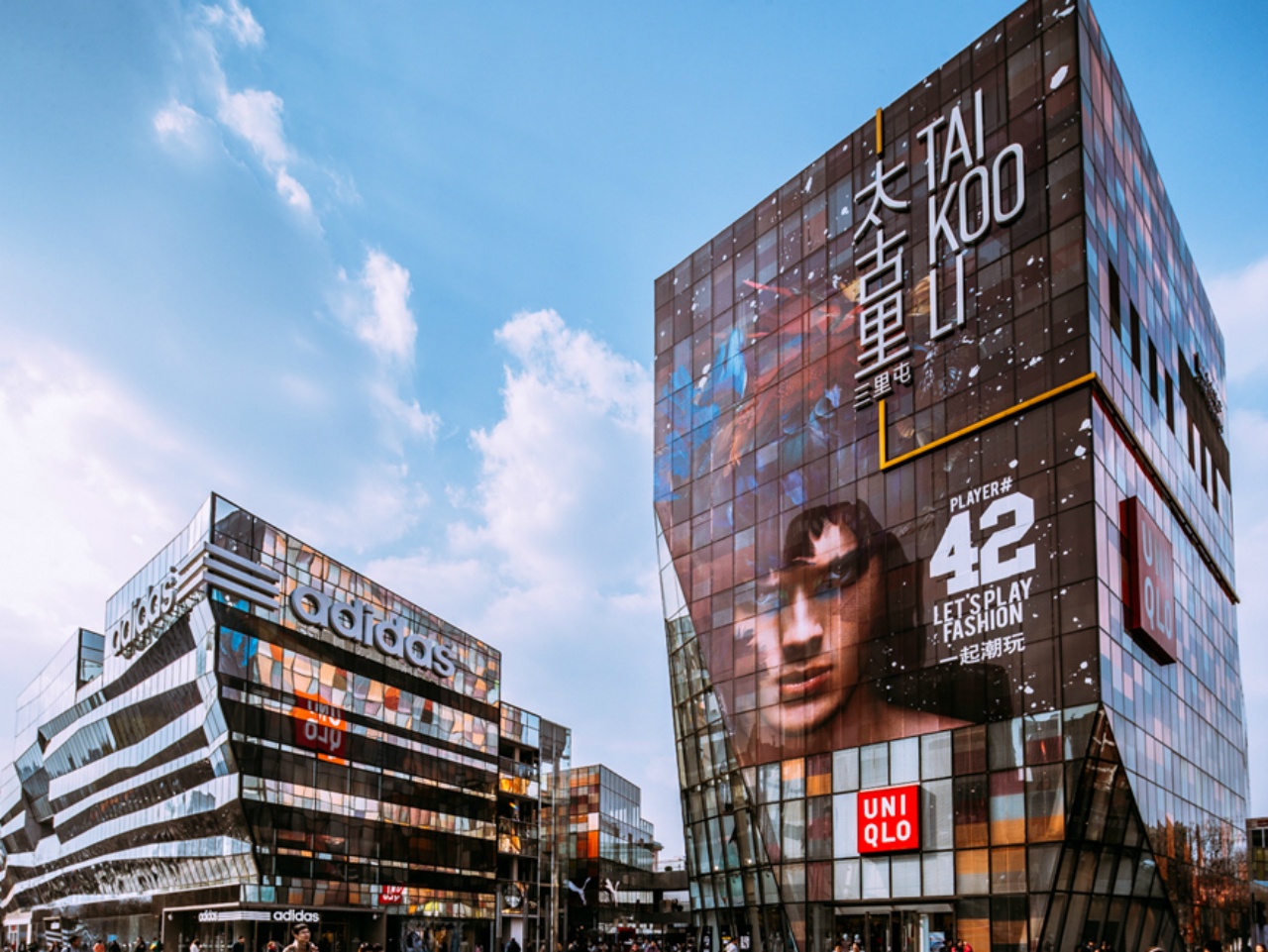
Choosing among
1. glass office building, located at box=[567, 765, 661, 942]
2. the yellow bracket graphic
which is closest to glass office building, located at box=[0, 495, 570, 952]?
glass office building, located at box=[567, 765, 661, 942]

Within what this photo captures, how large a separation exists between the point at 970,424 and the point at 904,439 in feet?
9.96

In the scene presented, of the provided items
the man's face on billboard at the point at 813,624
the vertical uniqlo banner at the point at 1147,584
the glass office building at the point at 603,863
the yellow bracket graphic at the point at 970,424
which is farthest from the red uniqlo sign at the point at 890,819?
the glass office building at the point at 603,863

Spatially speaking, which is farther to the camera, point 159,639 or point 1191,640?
point 159,639

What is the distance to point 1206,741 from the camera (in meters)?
49.5

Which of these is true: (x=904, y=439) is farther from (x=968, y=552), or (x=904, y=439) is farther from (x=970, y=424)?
(x=968, y=552)

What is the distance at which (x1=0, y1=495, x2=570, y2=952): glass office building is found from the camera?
66562 millimetres

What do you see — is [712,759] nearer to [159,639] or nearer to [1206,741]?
[1206,741]

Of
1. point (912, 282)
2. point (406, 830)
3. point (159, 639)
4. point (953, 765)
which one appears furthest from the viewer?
point (406, 830)

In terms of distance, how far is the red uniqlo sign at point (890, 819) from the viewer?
43062 mm

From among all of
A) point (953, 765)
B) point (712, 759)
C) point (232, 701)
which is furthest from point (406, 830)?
point (953, 765)

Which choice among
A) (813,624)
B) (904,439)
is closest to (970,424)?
(904,439)

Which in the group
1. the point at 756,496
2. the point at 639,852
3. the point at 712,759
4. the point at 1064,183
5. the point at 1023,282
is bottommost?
the point at 639,852

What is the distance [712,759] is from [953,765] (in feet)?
46.6

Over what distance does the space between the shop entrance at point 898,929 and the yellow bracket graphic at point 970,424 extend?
1647 centimetres
